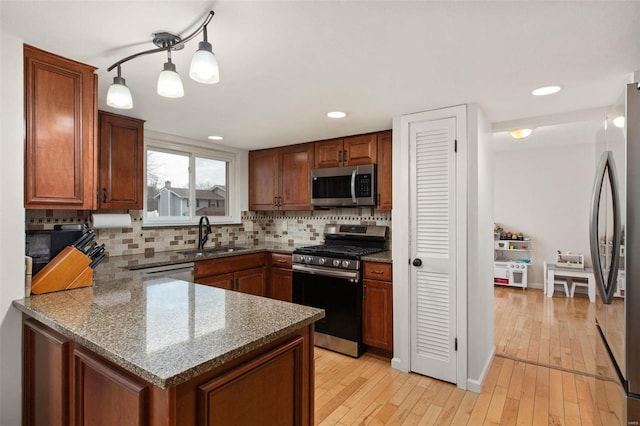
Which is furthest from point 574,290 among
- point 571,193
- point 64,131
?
point 64,131

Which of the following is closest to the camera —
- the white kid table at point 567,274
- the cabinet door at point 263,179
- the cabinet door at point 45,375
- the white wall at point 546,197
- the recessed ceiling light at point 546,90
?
the cabinet door at point 45,375

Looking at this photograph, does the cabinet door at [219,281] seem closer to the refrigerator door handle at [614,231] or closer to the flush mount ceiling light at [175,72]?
the flush mount ceiling light at [175,72]

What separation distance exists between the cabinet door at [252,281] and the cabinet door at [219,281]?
75 mm

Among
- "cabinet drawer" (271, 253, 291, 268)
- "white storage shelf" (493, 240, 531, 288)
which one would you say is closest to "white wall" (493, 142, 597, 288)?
"white storage shelf" (493, 240, 531, 288)

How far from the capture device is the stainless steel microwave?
3268 millimetres

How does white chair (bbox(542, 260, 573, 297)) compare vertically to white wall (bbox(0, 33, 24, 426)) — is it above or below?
below

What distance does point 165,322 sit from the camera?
4.07 feet

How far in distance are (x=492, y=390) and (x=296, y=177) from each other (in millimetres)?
2733

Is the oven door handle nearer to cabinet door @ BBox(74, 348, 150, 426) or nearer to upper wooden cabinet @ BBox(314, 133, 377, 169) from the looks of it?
upper wooden cabinet @ BBox(314, 133, 377, 169)

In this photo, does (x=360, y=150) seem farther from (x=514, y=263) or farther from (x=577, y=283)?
(x=577, y=283)

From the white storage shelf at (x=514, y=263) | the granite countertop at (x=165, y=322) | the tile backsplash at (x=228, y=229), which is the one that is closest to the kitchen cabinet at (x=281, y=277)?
the tile backsplash at (x=228, y=229)

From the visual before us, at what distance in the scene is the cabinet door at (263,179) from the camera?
4070 mm

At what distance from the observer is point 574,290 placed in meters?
5.00

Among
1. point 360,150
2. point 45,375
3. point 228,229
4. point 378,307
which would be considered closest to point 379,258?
point 378,307
